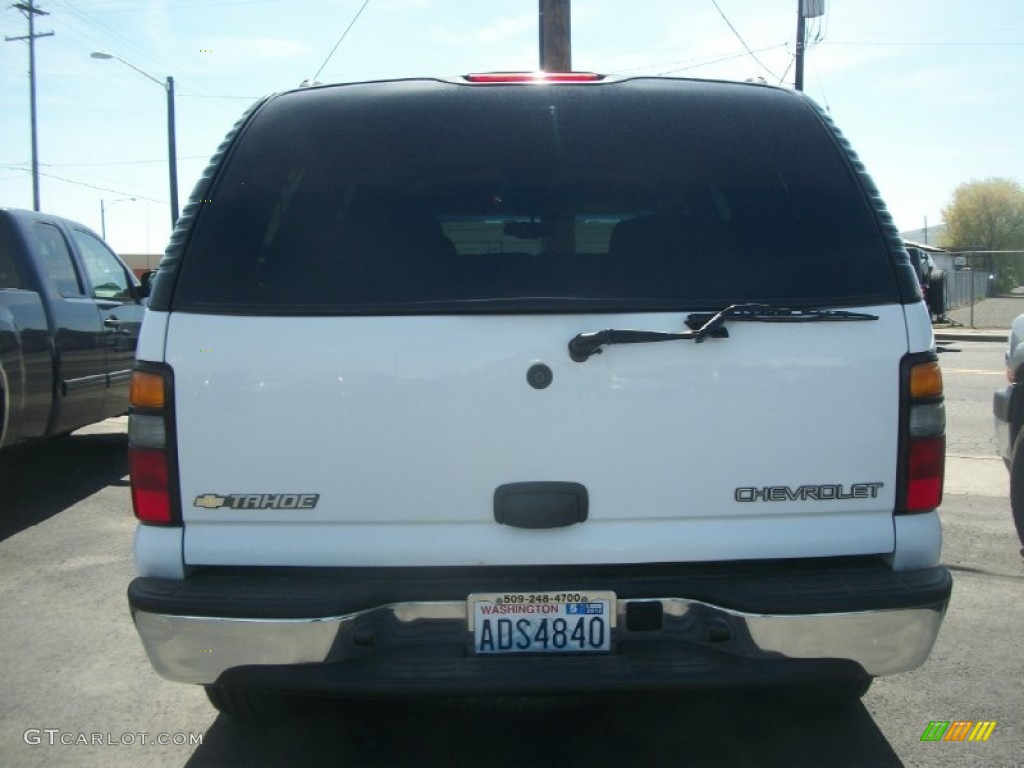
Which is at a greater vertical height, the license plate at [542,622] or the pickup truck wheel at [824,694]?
the license plate at [542,622]

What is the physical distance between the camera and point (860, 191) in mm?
2891

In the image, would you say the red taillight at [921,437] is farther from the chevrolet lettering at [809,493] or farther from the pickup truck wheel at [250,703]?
the pickup truck wheel at [250,703]

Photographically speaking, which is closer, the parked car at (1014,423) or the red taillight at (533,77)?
the red taillight at (533,77)

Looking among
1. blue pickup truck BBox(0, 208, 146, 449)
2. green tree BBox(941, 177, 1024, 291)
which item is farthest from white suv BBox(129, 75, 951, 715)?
green tree BBox(941, 177, 1024, 291)

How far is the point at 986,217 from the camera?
65.3 m

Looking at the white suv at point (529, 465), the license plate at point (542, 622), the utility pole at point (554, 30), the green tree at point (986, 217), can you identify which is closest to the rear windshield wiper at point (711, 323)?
the white suv at point (529, 465)

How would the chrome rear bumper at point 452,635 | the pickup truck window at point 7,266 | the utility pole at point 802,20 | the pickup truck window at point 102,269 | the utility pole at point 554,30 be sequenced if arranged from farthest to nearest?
the utility pole at point 802,20 → the utility pole at point 554,30 → the pickup truck window at point 102,269 → the pickup truck window at point 7,266 → the chrome rear bumper at point 452,635

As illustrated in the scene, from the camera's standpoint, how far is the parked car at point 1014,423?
17.4 ft

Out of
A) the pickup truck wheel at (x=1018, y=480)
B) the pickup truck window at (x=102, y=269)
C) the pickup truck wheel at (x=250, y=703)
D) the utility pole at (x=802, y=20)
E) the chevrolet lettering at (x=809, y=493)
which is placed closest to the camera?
the chevrolet lettering at (x=809, y=493)

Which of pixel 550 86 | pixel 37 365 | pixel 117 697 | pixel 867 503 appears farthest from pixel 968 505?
pixel 37 365

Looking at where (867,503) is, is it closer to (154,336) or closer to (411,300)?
(411,300)

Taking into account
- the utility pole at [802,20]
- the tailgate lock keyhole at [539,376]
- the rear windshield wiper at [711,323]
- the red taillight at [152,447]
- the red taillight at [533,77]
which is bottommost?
the red taillight at [152,447]

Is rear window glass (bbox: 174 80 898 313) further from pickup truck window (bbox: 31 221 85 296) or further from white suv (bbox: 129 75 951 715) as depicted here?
pickup truck window (bbox: 31 221 85 296)

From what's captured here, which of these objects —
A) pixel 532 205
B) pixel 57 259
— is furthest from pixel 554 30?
pixel 532 205
